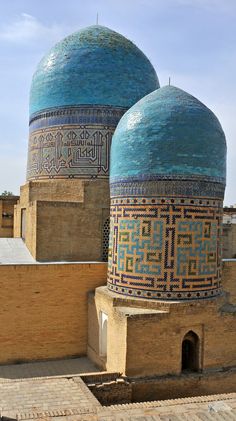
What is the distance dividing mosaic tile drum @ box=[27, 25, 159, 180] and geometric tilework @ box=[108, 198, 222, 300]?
3170 mm

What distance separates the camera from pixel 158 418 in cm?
613

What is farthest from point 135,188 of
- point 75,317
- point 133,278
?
point 75,317

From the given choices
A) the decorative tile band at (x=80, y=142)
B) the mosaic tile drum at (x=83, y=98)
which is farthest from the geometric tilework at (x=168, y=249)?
the mosaic tile drum at (x=83, y=98)

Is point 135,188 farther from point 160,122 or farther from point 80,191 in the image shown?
point 80,191

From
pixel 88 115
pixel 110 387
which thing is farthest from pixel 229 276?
pixel 88 115

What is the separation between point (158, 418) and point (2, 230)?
33.7ft


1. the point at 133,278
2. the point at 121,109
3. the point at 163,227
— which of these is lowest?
the point at 133,278

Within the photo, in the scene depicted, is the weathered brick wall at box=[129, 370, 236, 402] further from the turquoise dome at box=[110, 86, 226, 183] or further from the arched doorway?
the turquoise dome at box=[110, 86, 226, 183]

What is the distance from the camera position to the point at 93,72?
11.6 metres

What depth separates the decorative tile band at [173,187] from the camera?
8.38 meters

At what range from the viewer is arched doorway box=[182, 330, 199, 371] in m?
8.53

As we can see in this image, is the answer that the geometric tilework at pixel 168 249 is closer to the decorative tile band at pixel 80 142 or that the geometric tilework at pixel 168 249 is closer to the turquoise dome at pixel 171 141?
the turquoise dome at pixel 171 141

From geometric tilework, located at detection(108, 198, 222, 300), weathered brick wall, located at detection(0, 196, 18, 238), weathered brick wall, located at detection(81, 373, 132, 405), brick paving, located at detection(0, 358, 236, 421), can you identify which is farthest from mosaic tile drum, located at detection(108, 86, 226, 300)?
weathered brick wall, located at detection(0, 196, 18, 238)

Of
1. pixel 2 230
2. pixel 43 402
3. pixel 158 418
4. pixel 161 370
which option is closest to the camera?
pixel 158 418
